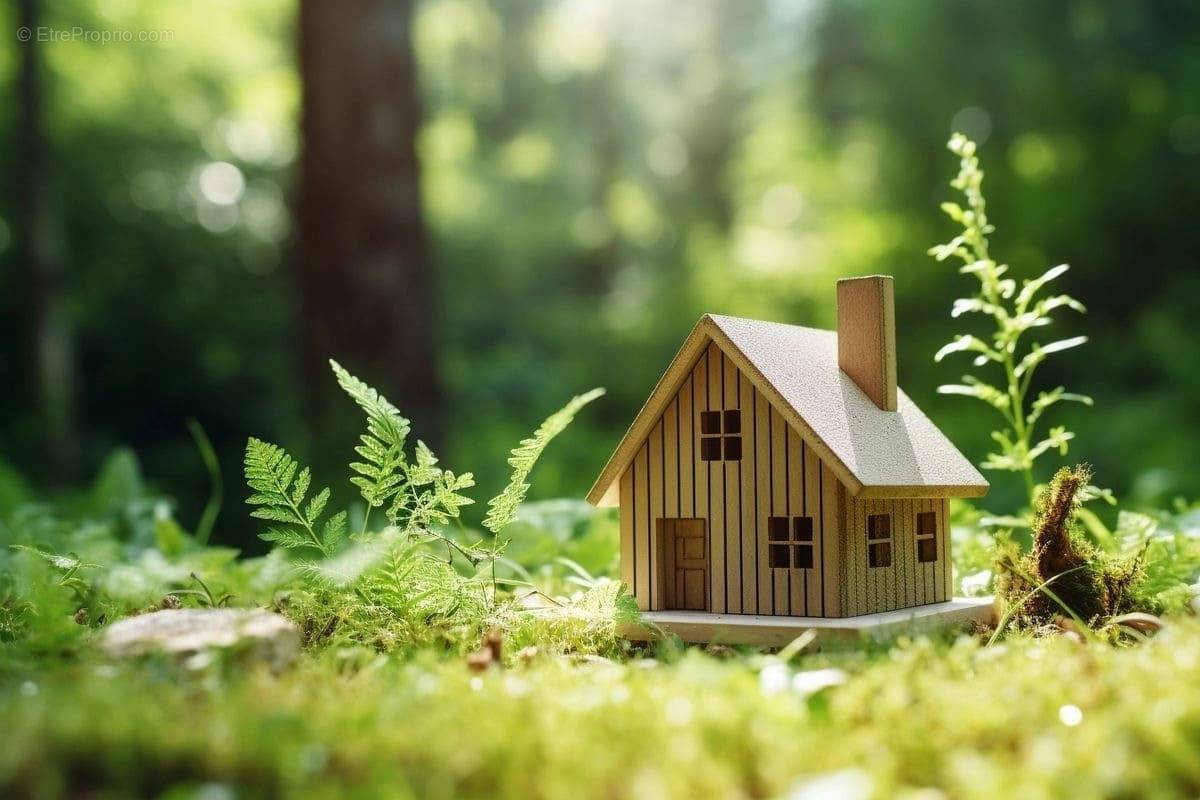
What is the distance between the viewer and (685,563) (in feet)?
12.1

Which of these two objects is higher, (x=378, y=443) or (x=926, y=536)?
(x=378, y=443)

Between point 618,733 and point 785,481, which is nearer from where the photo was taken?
point 618,733

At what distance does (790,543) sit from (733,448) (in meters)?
0.34

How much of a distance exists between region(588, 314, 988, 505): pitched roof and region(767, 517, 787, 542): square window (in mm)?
305

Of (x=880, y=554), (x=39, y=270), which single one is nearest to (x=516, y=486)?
(x=880, y=554)

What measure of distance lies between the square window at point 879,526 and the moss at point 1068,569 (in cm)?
37

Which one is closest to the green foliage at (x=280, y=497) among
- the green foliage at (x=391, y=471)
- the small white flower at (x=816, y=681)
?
the green foliage at (x=391, y=471)

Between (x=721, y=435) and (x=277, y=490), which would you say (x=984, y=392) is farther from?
(x=277, y=490)

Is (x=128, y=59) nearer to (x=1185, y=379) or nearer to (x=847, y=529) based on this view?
(x=1185, y=379)

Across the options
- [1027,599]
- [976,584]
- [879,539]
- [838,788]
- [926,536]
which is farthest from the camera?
[976,584]

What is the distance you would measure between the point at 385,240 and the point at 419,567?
15.4 feet

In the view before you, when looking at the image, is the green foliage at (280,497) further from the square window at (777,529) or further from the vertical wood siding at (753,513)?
the square window at (777,529)

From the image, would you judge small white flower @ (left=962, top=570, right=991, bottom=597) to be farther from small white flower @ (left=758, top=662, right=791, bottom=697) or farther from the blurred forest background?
the blurred forest background

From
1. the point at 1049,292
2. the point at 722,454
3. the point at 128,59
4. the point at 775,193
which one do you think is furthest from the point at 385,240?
the point at 775,193
